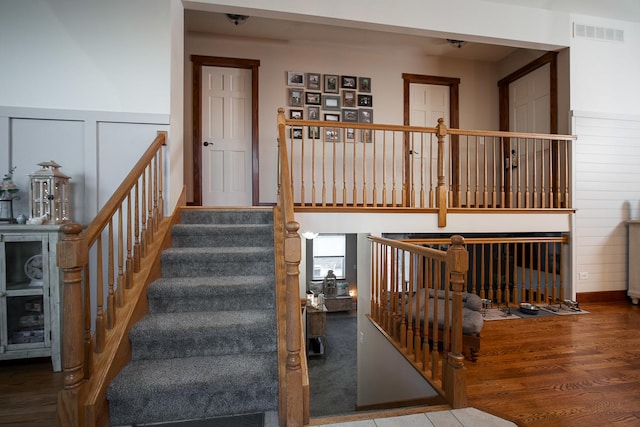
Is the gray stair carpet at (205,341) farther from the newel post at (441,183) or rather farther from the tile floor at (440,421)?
the newel post at (441,183)

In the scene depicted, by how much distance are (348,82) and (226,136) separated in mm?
2013

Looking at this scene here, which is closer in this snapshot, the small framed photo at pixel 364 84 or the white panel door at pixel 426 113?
the small framed photo at pixel 364 84

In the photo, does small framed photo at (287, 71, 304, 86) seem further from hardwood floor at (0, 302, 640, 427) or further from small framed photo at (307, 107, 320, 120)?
hardwood floor at (0, 302, 640, 427)

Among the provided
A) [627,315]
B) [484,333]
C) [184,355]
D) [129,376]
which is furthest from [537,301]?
[129,376]

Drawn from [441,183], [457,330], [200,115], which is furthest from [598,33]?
[200,115]

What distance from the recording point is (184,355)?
1962 mm

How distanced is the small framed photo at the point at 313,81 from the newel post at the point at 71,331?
394 centimetres

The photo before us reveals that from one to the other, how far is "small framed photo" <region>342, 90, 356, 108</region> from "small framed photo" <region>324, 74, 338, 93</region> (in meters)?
0.15

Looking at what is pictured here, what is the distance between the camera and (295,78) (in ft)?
15.5

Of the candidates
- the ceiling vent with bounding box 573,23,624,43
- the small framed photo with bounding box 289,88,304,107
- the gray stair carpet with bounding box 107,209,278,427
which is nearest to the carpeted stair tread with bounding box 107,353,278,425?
the gray stair carpet with bounding box 107,209,278,427

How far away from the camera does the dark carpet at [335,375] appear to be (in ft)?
15.6

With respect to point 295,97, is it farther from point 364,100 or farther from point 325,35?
point 364,100

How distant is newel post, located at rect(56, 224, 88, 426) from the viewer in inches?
57.9

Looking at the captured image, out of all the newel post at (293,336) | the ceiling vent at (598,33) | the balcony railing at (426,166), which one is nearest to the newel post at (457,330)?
the newel post at (293,336)
